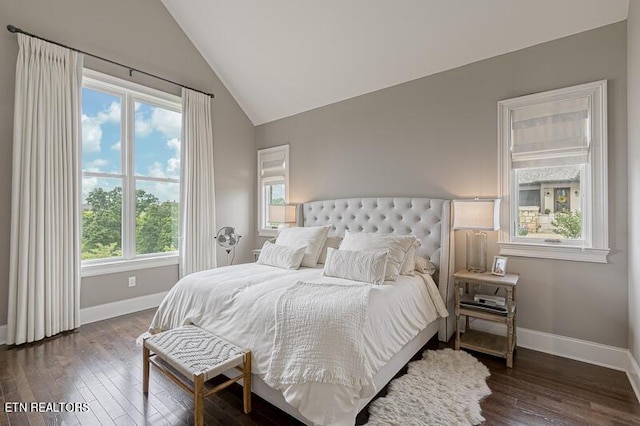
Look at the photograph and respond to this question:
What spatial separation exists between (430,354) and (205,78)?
459 cm

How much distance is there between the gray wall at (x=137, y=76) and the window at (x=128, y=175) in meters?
0.18

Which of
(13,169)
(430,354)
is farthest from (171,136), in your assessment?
(430,354)

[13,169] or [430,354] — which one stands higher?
[13,169]

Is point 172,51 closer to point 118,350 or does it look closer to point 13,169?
point 13,169

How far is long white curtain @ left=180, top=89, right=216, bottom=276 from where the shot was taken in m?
4.25

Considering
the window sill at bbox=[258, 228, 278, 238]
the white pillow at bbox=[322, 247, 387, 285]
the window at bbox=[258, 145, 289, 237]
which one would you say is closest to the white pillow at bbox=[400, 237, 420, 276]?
the white pillow at bbox=[322, 247, 387, 285]

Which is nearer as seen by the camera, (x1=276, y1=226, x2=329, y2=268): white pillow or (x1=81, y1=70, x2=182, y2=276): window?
(x1=276, y1=226, x2=329, y2=268): white pillow

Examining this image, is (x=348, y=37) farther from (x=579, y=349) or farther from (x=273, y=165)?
(x=579, y=349)

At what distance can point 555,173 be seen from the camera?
9.16 ft

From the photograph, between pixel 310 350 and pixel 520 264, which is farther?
pixel 520 264

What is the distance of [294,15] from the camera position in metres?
3.43

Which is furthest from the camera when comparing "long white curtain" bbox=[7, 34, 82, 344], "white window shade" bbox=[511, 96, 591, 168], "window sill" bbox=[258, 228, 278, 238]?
"window sill" bbox=[258, 228, 278, 238]

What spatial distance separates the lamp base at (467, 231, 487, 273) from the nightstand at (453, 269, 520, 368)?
0.21m

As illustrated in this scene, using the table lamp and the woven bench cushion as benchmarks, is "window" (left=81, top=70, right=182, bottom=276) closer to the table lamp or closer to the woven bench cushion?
the woven bench cushion
